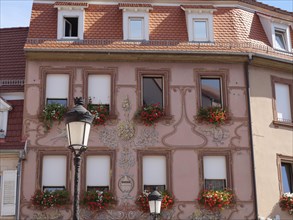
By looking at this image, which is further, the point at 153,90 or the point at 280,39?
the point at 280,39

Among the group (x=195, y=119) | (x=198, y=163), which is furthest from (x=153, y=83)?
(x=198, y=163)

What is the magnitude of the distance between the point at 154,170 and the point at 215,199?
229 cm

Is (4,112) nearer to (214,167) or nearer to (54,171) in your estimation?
(54,171)

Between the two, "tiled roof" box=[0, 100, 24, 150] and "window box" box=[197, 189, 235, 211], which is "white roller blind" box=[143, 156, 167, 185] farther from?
"tiled roof" box=[0, 100, 24, 150]

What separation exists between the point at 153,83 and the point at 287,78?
5211 millimetres

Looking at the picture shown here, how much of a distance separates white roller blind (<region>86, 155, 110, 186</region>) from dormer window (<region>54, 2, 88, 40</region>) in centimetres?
477

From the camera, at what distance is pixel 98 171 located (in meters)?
20.5

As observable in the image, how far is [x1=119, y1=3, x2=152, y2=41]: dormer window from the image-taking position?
22234mm

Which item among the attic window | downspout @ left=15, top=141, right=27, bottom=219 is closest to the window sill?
the attic window

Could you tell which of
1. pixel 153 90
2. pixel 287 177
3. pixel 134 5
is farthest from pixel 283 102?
pixel 134 5

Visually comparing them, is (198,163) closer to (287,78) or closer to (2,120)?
(287,78)

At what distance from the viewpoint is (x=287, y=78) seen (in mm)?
22922

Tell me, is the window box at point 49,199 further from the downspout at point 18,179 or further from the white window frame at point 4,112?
the white window frame at point 4,112

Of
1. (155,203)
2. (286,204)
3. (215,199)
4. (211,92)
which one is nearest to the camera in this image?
(155,203)
